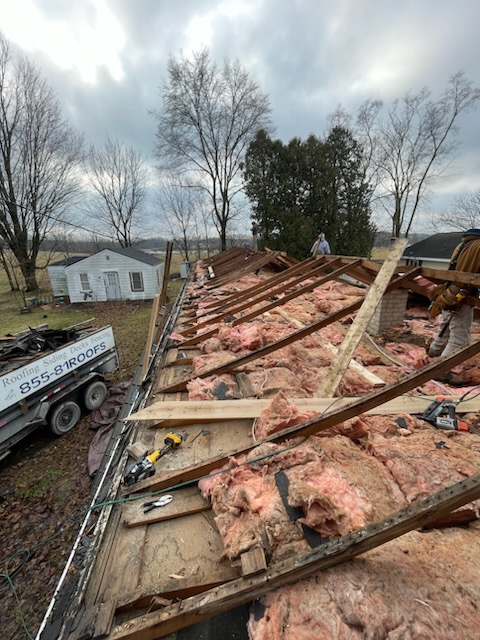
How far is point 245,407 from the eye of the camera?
3.06 meters

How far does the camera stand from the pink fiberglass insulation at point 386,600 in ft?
3.86

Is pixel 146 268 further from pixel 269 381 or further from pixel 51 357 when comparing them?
pixel 269 381

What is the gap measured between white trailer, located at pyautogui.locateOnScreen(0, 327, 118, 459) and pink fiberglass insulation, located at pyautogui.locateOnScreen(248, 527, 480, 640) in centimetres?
657

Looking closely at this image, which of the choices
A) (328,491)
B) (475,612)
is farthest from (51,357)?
(475,612)

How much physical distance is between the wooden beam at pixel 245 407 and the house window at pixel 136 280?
21.7m

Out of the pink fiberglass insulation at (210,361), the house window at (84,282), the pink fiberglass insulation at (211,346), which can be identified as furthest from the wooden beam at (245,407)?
the house window at (84,282)

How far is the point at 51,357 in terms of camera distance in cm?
694

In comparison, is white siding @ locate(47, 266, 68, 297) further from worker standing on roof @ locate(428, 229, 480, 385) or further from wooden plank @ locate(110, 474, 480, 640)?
wooden plank @ locate(110, 474, 480, 640)

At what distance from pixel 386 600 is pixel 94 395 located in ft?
28.9

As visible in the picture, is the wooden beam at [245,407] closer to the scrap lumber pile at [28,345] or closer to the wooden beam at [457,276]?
the wooden beam at [457,276]

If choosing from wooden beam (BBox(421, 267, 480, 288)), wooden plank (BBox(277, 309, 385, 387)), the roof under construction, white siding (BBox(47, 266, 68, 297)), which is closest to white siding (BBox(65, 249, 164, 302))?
white siding (BBox(47, 266, 68, 297))

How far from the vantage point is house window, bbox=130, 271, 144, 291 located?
23.1 meters

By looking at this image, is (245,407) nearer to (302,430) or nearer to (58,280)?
(302,430)

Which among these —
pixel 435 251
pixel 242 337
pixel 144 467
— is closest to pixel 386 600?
pixel 144 467
